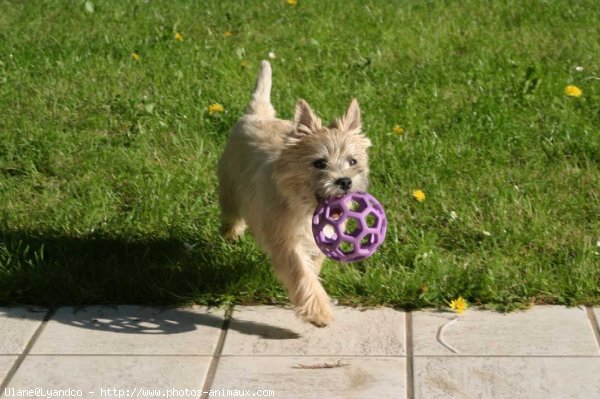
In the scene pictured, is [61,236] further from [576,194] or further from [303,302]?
[576,194]

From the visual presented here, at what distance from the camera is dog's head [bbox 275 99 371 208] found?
4762 mm

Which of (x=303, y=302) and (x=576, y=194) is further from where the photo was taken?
(x=576, y=194)


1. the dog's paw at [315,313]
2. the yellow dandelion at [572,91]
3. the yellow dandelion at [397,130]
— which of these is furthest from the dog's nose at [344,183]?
the yellow dandelion at [572,91]

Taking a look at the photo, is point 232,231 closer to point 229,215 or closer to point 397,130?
point 229,215

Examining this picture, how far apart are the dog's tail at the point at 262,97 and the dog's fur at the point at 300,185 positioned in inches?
19.0

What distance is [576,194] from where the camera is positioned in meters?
6.10

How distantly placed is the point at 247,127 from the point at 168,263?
87cm

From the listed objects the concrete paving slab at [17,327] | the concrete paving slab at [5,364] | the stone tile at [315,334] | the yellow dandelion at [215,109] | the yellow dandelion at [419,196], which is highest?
the yellow dandelion at [215,109]

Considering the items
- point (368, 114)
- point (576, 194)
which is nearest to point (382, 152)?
point (368, 114)

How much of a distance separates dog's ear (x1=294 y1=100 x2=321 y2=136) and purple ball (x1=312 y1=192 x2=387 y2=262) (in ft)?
1.30

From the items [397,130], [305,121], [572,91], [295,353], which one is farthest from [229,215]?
[572,91]

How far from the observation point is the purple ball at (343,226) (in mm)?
4742

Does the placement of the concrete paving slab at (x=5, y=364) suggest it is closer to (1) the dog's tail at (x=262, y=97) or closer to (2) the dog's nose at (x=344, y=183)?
(2) the dog's nose at (x=344, y=183)

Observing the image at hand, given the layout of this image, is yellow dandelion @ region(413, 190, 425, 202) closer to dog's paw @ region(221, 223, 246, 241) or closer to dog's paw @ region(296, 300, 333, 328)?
dog's paw @ region(221, 223, 246, 241)
